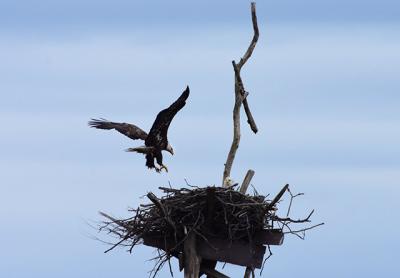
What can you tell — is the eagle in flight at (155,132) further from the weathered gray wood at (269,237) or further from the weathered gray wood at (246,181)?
the weathered gray wood at (269,237)

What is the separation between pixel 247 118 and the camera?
12.9m

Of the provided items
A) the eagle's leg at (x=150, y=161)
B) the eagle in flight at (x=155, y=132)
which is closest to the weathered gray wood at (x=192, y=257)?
the eagle in flight at (x=155, y=132)

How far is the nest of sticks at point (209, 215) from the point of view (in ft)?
38.4

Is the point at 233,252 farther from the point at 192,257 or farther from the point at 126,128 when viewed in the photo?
the point at 126,128

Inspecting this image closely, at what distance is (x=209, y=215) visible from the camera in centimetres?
1188

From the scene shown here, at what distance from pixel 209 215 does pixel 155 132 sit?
2.74 metres

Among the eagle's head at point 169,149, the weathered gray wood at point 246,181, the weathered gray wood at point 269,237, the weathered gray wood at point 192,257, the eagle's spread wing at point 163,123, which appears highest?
the eagle's head at point 169,149

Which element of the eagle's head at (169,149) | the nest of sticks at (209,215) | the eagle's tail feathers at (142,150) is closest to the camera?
the nest of sticks at (209,215)

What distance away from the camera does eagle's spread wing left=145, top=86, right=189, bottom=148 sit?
13547 millimetres

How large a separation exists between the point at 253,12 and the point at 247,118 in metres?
1.25

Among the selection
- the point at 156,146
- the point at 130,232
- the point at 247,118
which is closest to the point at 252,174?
the point at 247,118

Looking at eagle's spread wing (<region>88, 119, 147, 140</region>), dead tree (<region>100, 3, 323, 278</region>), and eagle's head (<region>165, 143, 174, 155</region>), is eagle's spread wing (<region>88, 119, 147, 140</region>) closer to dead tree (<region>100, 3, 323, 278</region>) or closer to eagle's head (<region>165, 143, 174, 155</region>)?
eagle's head (<region>165, 143, 174, 155</region>)

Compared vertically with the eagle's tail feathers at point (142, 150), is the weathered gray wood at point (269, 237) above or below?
below

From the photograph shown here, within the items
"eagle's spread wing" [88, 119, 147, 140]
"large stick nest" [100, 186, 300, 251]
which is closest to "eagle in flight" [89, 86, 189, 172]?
"eagle's spread wing" [88, 119, 147, 140]
